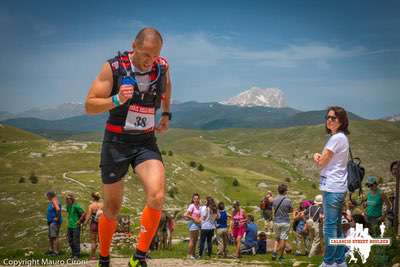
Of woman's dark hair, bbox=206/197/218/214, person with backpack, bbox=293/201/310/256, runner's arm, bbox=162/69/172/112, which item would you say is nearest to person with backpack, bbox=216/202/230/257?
woman's dark hair, bbox=206/197/218/214

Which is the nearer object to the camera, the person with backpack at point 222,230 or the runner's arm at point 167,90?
the runner's arm at point 167,90

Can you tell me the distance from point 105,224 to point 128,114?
2.00 m

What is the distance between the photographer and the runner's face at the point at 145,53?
23.6 feet

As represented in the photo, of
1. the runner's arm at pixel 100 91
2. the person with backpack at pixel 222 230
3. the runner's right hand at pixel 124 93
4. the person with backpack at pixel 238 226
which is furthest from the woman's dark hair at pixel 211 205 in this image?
the runner's right hand at pixel 124 93

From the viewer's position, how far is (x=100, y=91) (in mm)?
7211

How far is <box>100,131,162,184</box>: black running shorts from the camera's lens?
7.66 meters

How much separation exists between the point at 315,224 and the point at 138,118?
13270 mm

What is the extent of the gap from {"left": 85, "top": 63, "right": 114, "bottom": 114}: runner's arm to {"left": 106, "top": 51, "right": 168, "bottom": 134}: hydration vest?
95 mm

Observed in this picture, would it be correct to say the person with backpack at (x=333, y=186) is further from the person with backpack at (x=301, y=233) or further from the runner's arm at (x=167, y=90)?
the person with backpack at (x=301, y=233)

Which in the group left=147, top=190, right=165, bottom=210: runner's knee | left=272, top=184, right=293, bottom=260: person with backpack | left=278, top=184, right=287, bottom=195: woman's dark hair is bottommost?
left=272, top=184, right=293, bottom=260: person with backpack

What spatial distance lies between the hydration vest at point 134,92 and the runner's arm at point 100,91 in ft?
0.31

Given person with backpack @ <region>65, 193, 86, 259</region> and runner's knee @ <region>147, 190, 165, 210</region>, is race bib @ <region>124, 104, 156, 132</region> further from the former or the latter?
person with backpack @ <region>65, 193, 86, 259</region>

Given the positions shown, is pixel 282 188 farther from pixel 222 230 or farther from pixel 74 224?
pixel 74 224

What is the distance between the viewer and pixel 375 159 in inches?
6791
